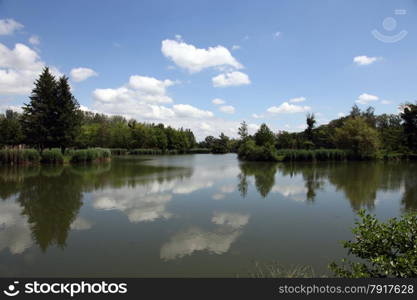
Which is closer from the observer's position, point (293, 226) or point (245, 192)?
point (293, 226)

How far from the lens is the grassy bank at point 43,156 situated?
2028 centimetres

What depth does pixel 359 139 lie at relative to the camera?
32.4 meters

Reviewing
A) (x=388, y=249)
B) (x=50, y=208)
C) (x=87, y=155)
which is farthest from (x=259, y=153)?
(x=388, y=249)

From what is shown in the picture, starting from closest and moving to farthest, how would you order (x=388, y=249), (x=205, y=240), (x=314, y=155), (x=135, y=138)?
(x=388, y=249) < (x=205, y=240) < (x=314, y=155) < (x=135, y=138)

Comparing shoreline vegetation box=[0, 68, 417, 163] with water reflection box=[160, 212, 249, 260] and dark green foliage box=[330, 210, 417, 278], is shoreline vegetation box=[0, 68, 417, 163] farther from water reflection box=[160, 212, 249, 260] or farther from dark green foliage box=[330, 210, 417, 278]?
dark green foliage box=[330, 210, 417, 278]

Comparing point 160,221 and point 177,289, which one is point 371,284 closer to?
point 177,289

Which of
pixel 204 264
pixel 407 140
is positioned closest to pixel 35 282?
pixel 204 264

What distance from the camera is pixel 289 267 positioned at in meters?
3.85

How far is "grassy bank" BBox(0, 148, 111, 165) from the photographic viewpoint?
2028cm

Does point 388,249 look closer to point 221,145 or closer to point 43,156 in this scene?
point 43,156

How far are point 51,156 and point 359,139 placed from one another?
34.3 m

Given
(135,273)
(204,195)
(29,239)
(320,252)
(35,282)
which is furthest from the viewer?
(204,195)

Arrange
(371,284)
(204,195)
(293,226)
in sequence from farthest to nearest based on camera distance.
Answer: (204,195) < (293,226) < (371,284)

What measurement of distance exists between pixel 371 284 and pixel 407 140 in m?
45.0
